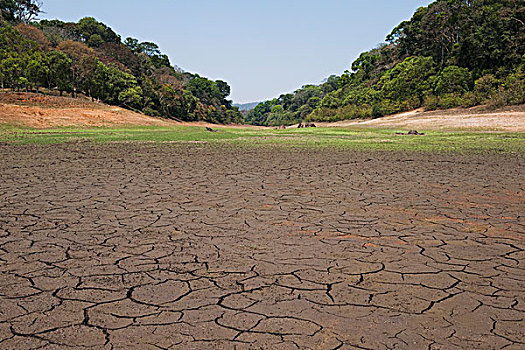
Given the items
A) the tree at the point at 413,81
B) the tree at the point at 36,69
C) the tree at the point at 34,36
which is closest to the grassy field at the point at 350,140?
the tree at the point at 36,69

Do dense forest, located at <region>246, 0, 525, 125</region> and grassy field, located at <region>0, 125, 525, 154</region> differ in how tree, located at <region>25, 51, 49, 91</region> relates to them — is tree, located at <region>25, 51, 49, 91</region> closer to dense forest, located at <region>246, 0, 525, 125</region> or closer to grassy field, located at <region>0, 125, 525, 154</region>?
grassy field, located at <region>0, 125, 525, 154</region>

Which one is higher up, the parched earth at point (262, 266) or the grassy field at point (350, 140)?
the grassy field at point (350, 140)

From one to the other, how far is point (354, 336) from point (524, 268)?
1.88 meters

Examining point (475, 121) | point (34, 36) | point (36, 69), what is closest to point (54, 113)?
point (36, 69)

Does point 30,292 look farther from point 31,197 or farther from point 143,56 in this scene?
point 143,56

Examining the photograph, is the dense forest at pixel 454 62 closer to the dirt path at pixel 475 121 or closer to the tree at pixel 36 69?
the dirt path at pixel 475 121

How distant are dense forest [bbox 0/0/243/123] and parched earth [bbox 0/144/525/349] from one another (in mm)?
41982

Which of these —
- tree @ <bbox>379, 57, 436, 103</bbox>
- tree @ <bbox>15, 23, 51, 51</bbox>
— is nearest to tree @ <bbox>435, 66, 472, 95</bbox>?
tree @ <bbox>379, 57, 436, 103</bbox>

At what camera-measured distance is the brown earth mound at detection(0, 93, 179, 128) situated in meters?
30.1

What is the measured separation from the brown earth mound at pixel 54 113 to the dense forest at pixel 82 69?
631cm

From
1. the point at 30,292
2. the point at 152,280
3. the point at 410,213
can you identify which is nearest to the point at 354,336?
the point at 152,280

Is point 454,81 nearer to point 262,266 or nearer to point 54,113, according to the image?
point 54,113

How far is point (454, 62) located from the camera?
51.4 meters

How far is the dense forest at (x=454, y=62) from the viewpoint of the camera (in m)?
39.0
